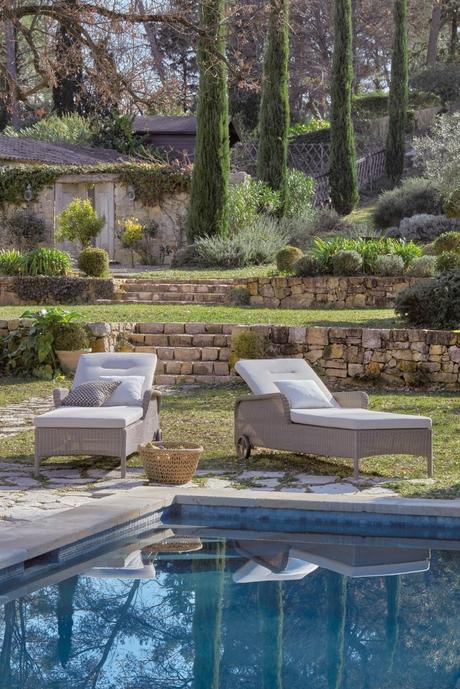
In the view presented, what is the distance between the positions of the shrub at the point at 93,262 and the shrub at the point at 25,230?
297 inches

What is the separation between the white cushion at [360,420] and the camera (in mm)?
7715

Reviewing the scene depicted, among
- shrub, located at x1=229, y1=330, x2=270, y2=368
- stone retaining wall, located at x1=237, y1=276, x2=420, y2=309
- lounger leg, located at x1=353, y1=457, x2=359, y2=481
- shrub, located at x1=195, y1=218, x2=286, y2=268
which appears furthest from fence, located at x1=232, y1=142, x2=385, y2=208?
lounger leg, located at x1=353, y1=457, x2=359, y2=481

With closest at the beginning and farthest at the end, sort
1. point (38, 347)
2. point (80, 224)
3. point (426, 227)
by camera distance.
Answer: point (38, 347) → point (80, 224) → point (426, 227)

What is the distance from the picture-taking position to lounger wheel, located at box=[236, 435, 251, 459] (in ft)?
28.7

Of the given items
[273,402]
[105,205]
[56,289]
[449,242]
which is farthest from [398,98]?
[273,402]

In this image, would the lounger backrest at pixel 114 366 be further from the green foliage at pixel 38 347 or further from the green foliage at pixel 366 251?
the green foliage at pixel 366 251

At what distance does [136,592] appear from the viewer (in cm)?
579

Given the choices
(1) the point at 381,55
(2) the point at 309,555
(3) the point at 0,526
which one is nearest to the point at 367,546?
(2) the point at 309,555

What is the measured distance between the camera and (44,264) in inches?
770

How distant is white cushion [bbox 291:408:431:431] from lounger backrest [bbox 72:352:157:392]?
164 centimetres

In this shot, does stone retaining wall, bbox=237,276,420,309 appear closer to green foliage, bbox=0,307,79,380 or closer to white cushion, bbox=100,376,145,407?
green foliage, bbox=0,307,79,380

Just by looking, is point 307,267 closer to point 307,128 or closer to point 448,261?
point 448,261

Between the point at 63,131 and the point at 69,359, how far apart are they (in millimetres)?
21613

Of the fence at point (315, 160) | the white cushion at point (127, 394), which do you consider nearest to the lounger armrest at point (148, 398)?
the white cushion at point (127, 394)
